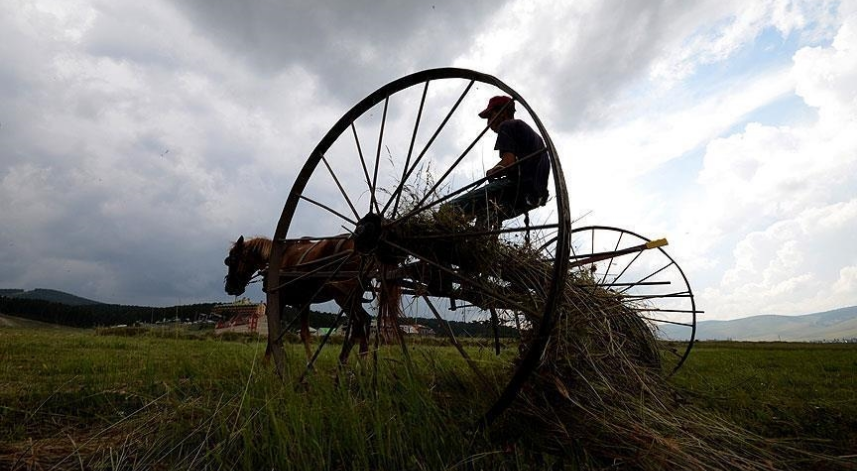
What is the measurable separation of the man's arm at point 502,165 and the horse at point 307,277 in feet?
4.70

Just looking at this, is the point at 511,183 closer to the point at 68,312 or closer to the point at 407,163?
the point at 407,163

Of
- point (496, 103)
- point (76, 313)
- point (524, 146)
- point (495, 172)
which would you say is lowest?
point (76, 313)

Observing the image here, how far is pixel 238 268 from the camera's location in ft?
26.0

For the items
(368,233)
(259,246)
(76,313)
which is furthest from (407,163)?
(76,313)

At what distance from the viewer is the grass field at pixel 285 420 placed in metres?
2.05

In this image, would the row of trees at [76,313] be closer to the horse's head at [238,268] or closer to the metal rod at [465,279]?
the horse's head at [238,268]

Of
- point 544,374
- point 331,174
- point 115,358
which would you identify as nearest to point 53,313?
point 115,358

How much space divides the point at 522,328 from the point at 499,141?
146cm

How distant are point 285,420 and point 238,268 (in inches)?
247

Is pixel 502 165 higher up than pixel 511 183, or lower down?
higher up

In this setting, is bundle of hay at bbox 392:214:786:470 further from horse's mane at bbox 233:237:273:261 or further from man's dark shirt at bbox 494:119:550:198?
horse's mane at bbox 233:237:273:261

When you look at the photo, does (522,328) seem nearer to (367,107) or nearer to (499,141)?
→ (499,141)

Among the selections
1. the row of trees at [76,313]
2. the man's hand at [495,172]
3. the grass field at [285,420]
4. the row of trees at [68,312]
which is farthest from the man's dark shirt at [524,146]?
the row of trees at [68,312]

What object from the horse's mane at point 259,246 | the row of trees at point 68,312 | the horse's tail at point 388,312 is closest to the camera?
the horse's tail at point 388,312
